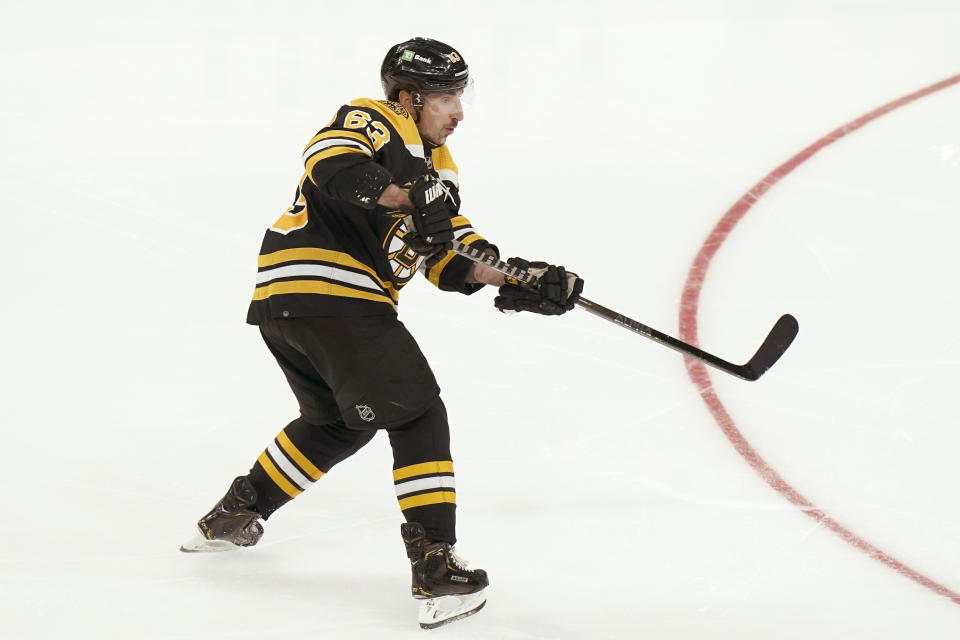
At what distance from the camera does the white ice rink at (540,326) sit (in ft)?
8.39

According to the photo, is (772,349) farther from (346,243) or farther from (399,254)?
(346,243)

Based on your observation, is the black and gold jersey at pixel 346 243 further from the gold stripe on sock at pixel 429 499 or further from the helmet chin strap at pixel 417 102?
the gold stripe on sock at pixel 429 499

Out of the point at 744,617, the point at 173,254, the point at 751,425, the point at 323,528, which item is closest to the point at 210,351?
the point at 173,254

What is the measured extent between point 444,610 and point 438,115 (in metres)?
1.01

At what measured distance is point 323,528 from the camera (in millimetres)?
2809

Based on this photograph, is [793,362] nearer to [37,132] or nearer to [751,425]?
[751,425]

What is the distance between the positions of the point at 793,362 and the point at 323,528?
1.42 metres

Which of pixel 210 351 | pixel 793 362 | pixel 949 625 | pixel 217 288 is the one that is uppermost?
pixel 217 288

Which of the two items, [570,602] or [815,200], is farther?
[815,200]

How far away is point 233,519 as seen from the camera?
2662 mm

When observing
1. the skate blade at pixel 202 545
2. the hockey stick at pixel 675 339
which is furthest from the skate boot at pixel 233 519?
the hockey stick at pixel 675 339

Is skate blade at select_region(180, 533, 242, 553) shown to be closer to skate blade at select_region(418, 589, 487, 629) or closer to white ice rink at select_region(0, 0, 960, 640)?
white ice rink at select_region(0, 0, 960, 640)

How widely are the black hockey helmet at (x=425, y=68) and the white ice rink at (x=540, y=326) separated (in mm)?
991

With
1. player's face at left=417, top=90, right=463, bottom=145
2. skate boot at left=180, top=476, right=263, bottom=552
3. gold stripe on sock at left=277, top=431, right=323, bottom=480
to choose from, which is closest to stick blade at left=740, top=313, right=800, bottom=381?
player's face at left=417, top=90, right=463, bottom=145
